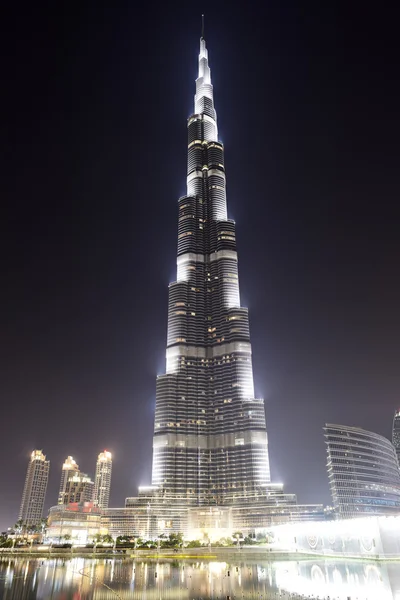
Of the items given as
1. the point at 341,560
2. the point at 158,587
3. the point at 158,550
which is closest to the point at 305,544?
the point at 341,560

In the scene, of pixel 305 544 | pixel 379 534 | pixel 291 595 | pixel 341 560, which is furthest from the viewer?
pixel 305 544

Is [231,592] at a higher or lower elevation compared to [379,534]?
lower

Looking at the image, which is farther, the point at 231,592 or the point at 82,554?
the point at 82,554

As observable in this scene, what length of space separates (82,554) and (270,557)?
201ft

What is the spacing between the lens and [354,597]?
167ft

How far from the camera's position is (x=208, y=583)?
70.8 meters

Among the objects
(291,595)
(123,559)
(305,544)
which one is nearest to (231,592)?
(291,595)

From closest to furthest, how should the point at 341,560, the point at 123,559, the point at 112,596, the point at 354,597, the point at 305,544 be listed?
the point at 354,597 < the point at 112,596 < the point at 341,560 < the point at 305,544 < the point at 123,559

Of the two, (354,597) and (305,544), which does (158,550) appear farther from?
(354,597)

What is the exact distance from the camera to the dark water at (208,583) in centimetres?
5678

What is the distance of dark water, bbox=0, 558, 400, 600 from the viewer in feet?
186

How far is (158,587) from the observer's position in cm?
6862

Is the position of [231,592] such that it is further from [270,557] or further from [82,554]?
[82,554]

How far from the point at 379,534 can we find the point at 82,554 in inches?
3873
